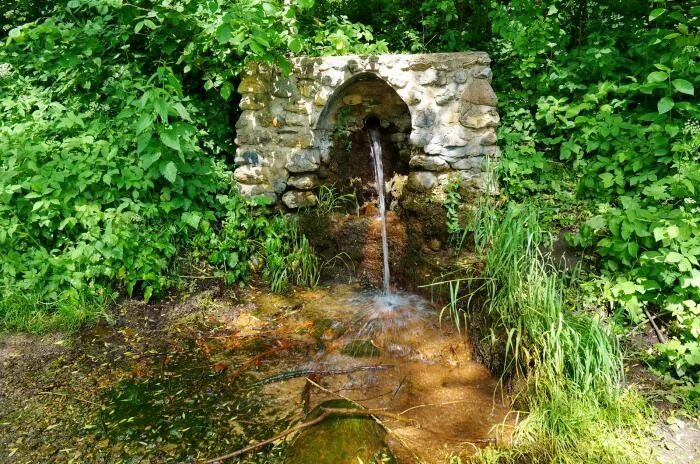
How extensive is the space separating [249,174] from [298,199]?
0.56 metres

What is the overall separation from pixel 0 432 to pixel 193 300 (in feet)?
5.57

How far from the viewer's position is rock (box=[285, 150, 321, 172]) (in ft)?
16.4

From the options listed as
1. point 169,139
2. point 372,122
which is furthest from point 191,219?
point 372,122

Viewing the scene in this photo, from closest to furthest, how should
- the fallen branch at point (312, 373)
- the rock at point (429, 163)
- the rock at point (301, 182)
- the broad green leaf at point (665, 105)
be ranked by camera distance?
the fallen branch at point (312, 373) → the broad green leaf at point (665, 105) → the rock at point (429, 163) → the rock at point (301, 182)

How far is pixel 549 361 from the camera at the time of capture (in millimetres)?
2932

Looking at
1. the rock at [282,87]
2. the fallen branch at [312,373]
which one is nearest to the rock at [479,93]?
the rock at [282,87]

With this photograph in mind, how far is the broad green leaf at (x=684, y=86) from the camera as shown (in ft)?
11.0

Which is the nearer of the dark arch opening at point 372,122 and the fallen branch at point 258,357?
the fallen branch at point 258,357

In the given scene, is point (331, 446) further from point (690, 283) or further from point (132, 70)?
point (132, 70)

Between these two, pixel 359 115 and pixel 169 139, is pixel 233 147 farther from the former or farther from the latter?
pixel 359 115

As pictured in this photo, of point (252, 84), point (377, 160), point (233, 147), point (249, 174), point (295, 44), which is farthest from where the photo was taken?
point (377, 160)

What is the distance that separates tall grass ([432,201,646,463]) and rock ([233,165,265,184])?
2.37 meters

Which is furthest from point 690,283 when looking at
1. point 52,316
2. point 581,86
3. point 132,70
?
point 132,70

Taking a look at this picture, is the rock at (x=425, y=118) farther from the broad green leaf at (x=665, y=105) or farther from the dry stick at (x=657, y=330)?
the dry stick at (x=657, y=330)
